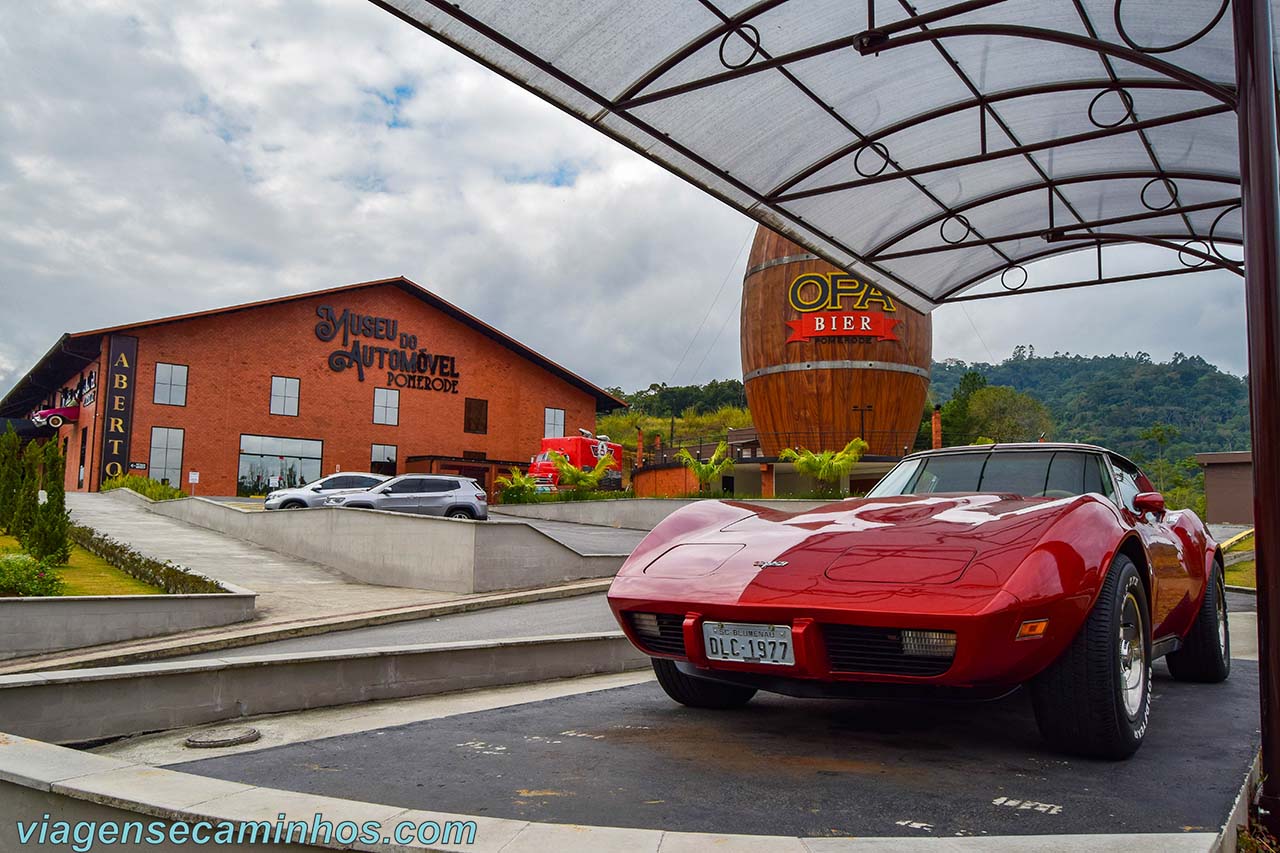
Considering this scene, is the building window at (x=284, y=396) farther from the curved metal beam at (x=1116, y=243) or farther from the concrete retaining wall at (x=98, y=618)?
the curved metal beam at (x=1116, y=243)

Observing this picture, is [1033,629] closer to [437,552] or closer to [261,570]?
[437,552]

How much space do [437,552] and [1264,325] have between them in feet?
41.7

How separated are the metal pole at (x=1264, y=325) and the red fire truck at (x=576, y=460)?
2823cm

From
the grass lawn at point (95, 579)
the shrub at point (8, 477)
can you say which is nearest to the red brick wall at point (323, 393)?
the shrub at point (8, 477)

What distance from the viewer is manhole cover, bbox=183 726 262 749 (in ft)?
12.7

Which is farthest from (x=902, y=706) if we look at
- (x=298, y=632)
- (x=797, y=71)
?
(x=298, y=632)

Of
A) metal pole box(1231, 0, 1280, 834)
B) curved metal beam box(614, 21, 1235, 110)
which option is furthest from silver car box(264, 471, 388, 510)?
metal pole box(1231, 0, 1280, 834)

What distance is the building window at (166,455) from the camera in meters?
34.9

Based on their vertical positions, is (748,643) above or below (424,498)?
below

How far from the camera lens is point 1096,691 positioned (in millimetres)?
3314

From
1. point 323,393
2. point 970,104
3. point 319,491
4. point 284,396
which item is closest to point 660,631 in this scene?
point 970,104

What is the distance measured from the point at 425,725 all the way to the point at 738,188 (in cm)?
502

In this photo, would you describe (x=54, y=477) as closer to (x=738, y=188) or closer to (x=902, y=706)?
(x=738, y=188)

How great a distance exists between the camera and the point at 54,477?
14.4 metres
